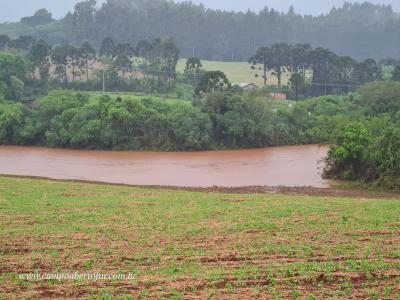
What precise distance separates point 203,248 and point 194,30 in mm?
86036

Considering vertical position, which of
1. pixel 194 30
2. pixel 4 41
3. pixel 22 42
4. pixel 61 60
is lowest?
pixel 61 60

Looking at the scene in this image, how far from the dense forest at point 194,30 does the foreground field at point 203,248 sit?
7820cm

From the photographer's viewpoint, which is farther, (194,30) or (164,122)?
(194,30)

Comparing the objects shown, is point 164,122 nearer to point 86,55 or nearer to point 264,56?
point 86,55

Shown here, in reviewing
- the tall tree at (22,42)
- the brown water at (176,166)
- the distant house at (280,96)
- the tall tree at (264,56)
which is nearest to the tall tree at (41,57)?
the tall tree at (22,42)

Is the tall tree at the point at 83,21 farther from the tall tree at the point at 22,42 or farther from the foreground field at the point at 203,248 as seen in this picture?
the foreground field at the point at 203,248

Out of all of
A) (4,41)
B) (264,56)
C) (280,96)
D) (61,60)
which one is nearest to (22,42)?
(4,41)

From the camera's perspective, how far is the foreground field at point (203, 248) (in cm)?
801

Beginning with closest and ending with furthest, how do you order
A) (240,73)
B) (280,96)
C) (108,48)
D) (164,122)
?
(164,122) < (280,96) < (108,48) < (240,73)

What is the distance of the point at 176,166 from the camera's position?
32.2m

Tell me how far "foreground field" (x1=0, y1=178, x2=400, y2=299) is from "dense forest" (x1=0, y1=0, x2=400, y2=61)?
7820cm

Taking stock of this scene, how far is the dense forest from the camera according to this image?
92.7 metres

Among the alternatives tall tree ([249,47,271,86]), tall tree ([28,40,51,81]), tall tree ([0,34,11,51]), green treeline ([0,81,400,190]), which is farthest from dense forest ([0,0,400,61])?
green treeline ([0,81,400,190])

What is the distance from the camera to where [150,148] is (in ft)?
131
